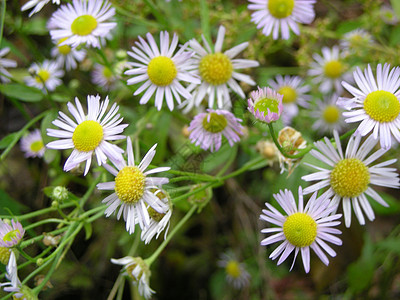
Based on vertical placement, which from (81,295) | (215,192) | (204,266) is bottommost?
(81,295)

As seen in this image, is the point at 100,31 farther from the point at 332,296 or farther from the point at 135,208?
the point at 332,296

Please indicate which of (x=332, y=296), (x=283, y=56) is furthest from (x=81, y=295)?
(x=283, y=56)

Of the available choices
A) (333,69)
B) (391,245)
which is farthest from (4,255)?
(333,69)

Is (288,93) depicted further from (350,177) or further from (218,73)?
(350,177)

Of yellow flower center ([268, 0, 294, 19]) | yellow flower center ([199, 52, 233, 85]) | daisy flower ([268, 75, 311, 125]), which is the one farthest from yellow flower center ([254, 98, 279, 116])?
daisy flower ([268, 75, 311, 125])

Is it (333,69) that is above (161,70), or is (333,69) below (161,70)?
above

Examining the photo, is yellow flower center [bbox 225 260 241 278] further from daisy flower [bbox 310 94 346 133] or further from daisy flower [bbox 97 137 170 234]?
daisy flower [bbox 97 137 170 234]
